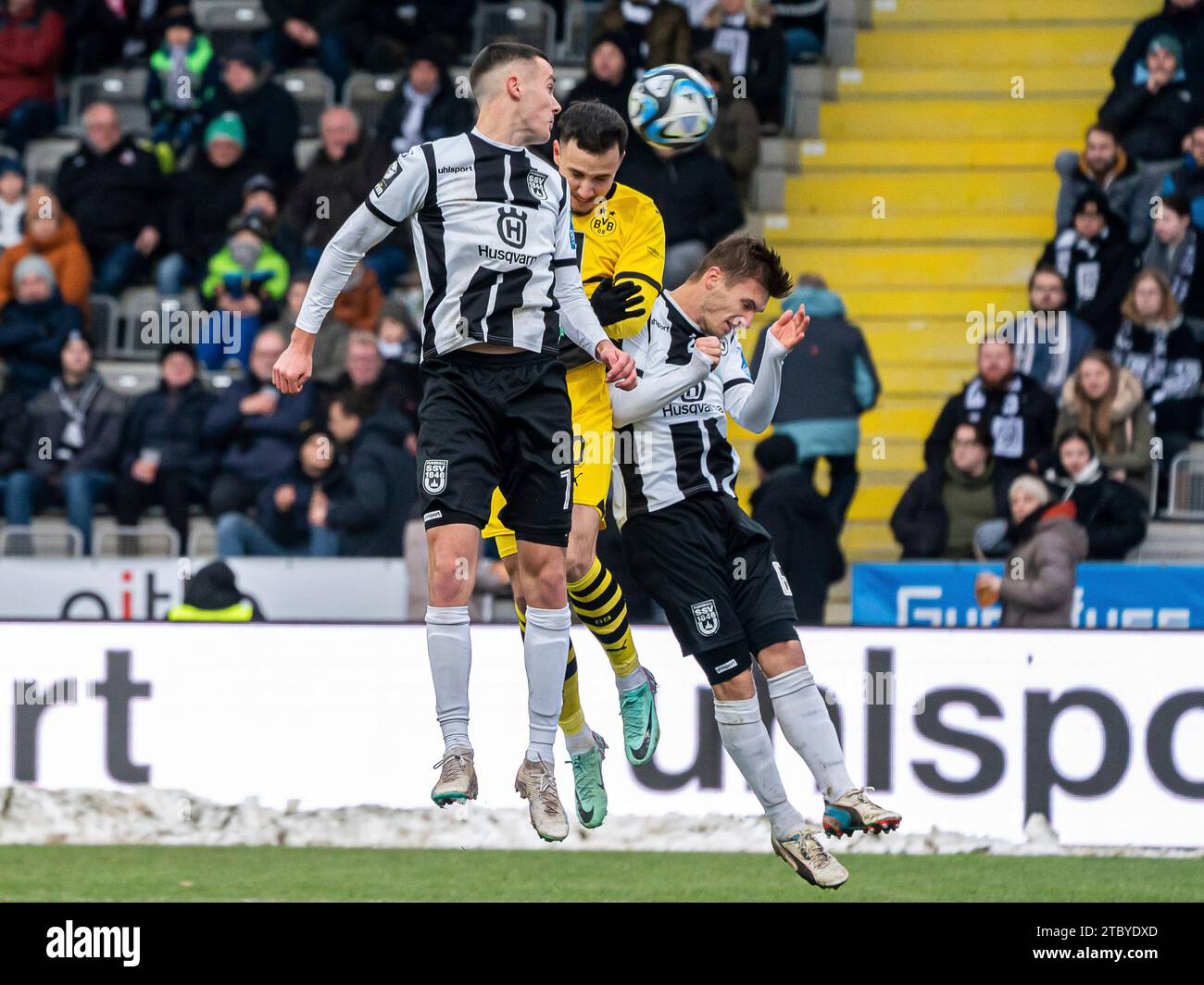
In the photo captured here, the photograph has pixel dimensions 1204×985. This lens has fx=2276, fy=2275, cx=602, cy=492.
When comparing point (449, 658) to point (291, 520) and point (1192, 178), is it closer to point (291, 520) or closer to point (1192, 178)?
point (291, 520)

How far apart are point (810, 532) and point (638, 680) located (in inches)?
145

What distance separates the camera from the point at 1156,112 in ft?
48.7

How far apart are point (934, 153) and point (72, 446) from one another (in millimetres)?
6553

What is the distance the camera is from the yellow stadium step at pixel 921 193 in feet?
53.4

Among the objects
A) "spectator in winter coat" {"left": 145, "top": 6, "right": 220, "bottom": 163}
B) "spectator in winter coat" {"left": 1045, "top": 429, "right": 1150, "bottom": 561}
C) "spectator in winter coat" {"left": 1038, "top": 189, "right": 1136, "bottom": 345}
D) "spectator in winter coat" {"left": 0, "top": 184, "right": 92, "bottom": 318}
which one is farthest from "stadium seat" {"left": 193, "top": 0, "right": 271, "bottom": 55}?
"spectator in winter coat" {"left": 1045, "top": 429, "right": 1150, "bottom": 561}

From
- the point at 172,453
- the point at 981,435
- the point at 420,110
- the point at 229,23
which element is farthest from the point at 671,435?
the point at 229,23

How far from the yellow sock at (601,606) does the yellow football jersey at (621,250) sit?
802 millimetres

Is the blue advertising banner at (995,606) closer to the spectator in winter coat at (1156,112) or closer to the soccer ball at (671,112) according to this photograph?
the spectator in winter coat at (1156,112)

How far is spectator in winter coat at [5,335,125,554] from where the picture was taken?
46.5ft

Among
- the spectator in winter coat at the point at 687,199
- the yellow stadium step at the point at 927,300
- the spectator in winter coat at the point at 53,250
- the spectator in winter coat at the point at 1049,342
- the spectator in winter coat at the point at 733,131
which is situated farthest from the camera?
the yellow stadium step at the point at 927,300

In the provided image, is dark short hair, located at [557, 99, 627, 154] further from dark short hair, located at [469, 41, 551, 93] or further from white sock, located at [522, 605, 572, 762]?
white sock, located at [522, 605, 572, 762]

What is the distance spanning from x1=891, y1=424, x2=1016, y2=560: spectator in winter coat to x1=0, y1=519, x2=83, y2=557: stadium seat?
4.94 meters

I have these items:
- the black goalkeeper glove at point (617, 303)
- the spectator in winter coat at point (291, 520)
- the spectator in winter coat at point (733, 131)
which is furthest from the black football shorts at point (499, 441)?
the spectator in winter coat at point (733, 131)
